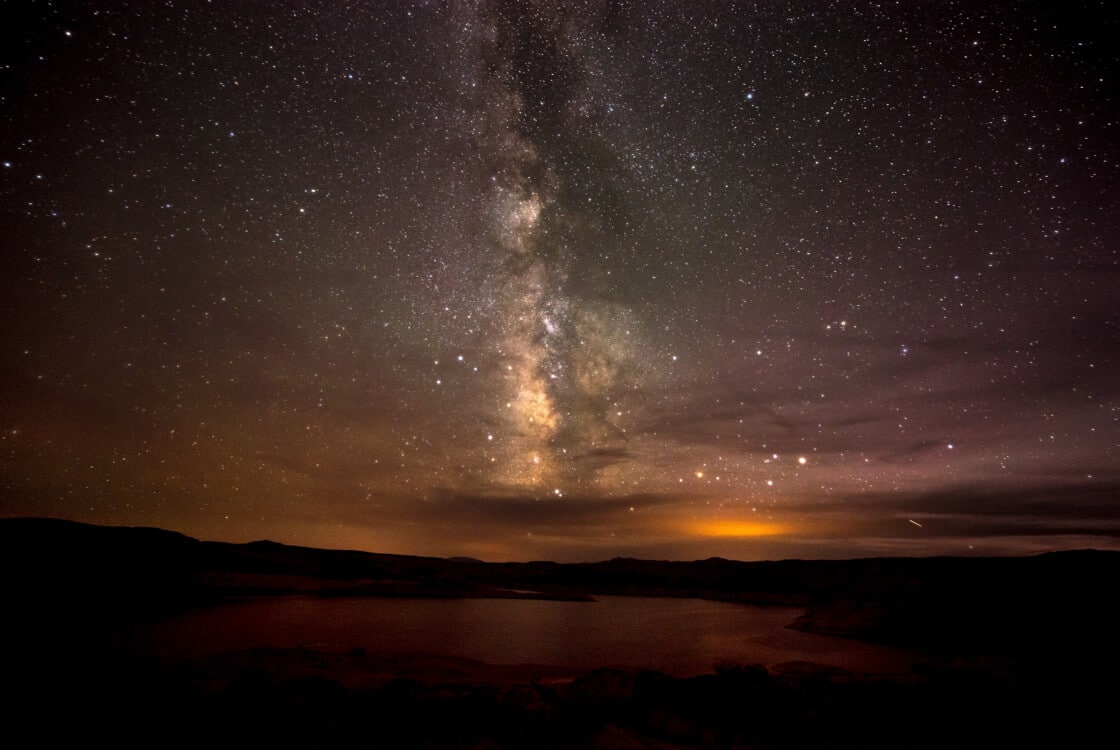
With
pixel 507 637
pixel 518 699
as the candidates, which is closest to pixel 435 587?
pixel 507 637

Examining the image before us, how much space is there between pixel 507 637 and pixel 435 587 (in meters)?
31.5

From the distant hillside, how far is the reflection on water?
3.57 meters

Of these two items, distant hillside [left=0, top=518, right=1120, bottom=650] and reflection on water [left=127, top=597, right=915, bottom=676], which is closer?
reflection on water [left=127, top=597, right=915, bottom=676]

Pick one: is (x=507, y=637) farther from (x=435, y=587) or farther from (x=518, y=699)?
(x=435, y=587)

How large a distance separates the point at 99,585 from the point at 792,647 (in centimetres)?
3707

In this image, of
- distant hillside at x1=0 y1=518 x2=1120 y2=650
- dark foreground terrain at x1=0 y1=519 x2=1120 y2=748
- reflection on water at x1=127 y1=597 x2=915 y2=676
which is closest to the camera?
dark foreground terrain at x1=0 y1=519 x2=1120 y2=748

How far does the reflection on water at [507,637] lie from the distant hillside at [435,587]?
11.7 feet

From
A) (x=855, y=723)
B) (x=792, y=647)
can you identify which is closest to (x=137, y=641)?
(x=855, y=723)

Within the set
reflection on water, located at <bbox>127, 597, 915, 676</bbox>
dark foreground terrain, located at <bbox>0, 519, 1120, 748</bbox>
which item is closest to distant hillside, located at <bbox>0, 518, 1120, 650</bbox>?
dark foreground terrain, located at <bbox>0, 519, 1120, 748</bbox>

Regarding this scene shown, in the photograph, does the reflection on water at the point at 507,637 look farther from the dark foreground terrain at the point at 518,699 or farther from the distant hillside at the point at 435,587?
the distant hillside at the point at 435,587

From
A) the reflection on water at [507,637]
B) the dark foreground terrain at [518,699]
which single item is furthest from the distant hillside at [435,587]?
the reflection on water at [507,637]

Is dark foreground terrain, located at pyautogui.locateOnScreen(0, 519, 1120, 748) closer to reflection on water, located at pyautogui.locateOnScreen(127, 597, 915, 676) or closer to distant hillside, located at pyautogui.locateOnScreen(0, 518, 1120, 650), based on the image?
distant hillside, located at pyautogui.locateOnScreen(0, 518, 1120, 650)

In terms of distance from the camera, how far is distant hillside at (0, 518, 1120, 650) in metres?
20.5

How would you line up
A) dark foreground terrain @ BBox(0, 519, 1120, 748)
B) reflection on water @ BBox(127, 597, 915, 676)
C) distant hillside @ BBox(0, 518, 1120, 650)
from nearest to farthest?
1. dark foreground terrain @ BBox(0, 519, 1120, 748)
2. reflection on water @ BBox(127, 597, 915, 676)
3. distant hillside @ BBox(0, 518, 1120, 650)
